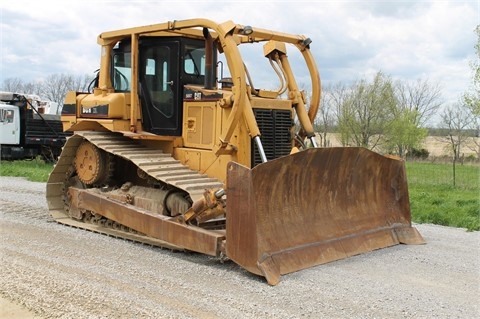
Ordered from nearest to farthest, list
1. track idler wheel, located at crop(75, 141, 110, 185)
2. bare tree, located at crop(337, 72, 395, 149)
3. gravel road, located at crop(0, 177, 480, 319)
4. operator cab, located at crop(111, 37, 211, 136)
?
1. gravel road, located at crop(0, 177, 480, 319)
2. operator cab, located at crop(111, 37, 211, 136)
3. track idler wheel, located at crop(75, 141, 110, 185)
4. bare tree, located at crop(337, 72, 395, 149)

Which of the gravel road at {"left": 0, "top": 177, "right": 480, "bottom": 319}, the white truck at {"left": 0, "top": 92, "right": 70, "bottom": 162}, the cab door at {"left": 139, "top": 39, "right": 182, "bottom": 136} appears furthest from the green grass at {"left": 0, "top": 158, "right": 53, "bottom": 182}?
the gravel road at {"left": 0, "top": 177, "right": 480, "bottom": 319}

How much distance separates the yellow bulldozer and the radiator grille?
2cm

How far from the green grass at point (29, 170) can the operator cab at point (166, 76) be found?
7.81m

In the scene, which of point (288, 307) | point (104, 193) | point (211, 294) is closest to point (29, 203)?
point (104, 193)

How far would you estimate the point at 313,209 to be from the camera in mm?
6391

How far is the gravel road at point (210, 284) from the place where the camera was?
4.56 meters

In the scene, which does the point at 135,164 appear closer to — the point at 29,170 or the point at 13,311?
the point at 13,311

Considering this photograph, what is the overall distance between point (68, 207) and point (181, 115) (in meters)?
2.36

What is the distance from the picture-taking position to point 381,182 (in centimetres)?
719

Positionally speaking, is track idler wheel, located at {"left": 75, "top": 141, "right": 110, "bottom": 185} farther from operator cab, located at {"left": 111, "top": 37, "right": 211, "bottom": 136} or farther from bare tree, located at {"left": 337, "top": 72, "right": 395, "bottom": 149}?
bare tree, located at {"left": 337, "top": 72, "right": 395, "bottom": 149}

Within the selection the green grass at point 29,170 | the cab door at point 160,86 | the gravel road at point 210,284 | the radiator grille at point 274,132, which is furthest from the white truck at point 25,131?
the radiator grille at point 274,132

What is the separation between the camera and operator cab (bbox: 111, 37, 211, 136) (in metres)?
7.65

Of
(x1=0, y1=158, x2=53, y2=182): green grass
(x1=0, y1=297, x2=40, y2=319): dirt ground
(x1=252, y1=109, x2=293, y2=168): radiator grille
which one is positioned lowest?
(x1=0, y1=158, x2=53, y2=182): green grass

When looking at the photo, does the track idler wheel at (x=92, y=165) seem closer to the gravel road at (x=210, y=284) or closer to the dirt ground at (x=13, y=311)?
the gravel road at (x=210, y=284)
